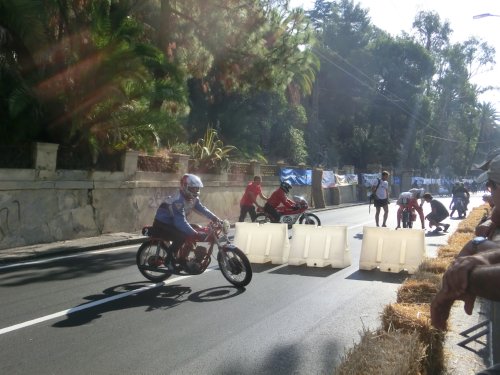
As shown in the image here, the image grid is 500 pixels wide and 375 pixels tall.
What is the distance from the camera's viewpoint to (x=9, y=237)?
→ 12484 mm

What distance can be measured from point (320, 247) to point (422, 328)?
6383 mm

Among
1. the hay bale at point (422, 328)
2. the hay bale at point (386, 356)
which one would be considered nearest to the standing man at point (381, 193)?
the hay bale at point (422, 328)

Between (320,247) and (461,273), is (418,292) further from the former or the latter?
(320,247)

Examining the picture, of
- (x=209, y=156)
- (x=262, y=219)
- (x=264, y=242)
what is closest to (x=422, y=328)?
(x=264, y=242)

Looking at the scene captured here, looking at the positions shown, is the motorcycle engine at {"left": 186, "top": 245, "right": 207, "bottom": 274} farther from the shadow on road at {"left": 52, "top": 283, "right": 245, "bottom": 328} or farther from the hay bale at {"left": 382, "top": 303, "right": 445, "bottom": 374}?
the hay bale at {"left": 382, "top": 303, "right": 445, "bottom": 374}

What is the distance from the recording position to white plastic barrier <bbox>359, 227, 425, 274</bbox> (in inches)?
388

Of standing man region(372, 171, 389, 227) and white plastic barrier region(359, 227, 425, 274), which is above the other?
standing man region(372, 171, 389, 227)

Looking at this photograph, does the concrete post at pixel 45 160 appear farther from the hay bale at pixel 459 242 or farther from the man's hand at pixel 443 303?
the man's hand at pixel 443 303

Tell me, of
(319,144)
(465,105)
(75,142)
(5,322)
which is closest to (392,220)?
(75,142)

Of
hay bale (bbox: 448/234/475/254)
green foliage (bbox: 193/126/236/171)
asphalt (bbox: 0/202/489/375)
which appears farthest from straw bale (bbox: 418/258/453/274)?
green foliage (bbox: 193/126/236/171)

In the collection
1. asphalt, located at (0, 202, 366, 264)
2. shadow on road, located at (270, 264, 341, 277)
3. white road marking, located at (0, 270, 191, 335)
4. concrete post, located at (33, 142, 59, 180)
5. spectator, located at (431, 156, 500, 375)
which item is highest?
concrete post, located at (33, 142, 59, 180)

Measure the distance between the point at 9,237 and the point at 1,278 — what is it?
373cm

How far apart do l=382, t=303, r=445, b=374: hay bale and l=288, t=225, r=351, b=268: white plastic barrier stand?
5.80 m

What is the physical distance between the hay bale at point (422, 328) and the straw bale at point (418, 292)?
2.28 feet
